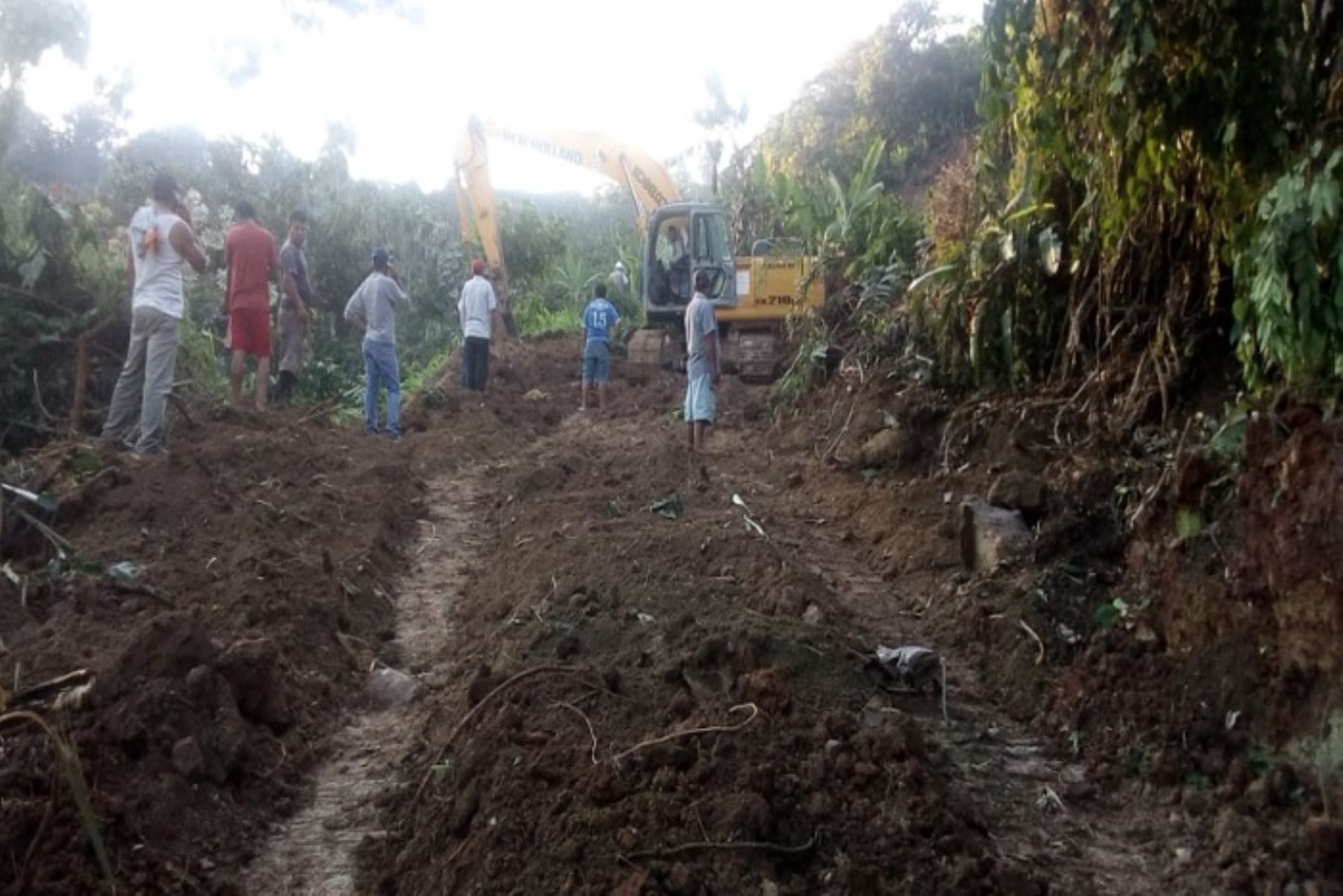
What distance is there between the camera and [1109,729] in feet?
16.9

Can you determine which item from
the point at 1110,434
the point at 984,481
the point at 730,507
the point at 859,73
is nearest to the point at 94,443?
the point at 730,507

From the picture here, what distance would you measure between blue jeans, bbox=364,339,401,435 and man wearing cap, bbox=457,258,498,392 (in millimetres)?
2477

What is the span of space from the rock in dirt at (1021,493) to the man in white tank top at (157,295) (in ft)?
16.9

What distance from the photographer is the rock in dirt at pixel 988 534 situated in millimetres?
6703

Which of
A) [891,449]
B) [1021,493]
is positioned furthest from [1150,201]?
[891,449]

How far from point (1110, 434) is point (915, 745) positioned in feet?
10.3

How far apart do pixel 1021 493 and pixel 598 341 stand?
906 cm

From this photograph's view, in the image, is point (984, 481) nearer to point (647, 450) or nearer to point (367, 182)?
point (647, 450)

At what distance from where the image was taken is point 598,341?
15.5 metres

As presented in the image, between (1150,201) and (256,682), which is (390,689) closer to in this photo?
(256,682)

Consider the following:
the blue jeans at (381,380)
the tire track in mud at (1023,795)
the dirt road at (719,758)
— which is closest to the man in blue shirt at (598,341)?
the blue jeans at (381,380)

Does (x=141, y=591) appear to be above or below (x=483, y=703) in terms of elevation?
above

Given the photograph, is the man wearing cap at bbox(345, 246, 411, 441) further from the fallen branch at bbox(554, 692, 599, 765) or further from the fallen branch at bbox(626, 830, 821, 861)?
the fallen branch at bbox(626, 830, 821, 861)

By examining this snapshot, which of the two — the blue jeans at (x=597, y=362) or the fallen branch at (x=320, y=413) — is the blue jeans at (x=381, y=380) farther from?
the blue jeans at (x=597, y=362)
